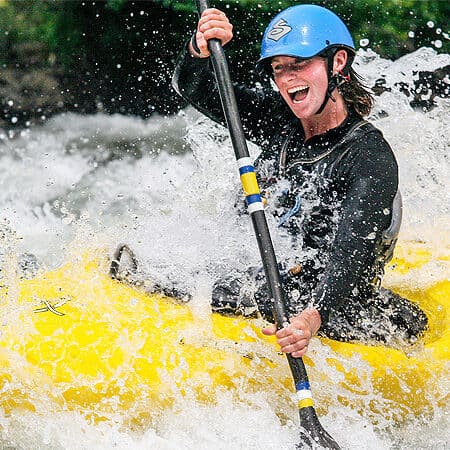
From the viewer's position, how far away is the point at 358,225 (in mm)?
2303

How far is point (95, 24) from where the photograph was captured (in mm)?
7488

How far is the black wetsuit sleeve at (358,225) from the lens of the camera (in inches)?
90.3

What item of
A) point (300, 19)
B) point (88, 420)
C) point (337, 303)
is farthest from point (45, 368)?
point (300, 19)

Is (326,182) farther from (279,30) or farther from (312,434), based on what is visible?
(312,434)

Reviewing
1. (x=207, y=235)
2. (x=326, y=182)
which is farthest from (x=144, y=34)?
(x=326, y=182)

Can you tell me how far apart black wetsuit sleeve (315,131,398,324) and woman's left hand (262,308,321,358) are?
65mm

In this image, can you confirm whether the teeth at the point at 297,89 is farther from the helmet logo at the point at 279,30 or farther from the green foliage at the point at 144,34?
the green foliage at the point at 144,34

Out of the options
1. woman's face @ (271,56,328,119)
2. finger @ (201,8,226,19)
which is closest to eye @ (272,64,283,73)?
woman's face @ (271,56,328,119)

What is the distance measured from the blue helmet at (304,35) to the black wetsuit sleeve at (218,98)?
26cm

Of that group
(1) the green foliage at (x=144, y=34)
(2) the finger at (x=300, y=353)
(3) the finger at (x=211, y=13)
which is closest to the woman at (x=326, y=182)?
(3) the finger at (x=211, y=13)

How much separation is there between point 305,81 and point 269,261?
67cm

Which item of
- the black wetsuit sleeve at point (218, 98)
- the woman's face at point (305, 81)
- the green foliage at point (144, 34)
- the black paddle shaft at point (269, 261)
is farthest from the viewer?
the green foliage at point (144, 34)

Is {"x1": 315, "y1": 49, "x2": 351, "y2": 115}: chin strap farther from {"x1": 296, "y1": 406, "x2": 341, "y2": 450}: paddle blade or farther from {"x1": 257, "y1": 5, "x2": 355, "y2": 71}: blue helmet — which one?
{"x1": 296, "y1": 406, "x2": 341, "y2": 450}: paddle blade

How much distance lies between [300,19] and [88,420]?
1.59 m
